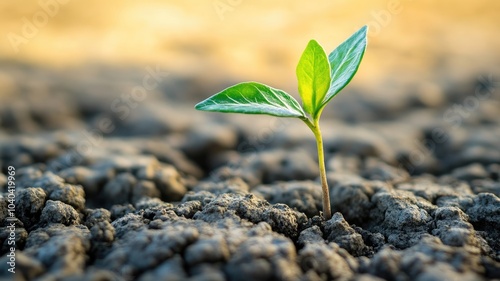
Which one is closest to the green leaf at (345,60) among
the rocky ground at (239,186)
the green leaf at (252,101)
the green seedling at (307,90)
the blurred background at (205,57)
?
the green seedling at (307,90)

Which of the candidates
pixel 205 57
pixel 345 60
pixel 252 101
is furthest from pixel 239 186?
pixel 205 57

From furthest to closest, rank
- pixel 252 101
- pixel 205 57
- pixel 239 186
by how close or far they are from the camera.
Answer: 1. pixel 205 57
2. pixel 239 186
3. pixel 252 101

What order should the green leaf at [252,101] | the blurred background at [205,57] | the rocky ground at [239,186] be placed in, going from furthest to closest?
1. the blurred background at [205,57]
2. the green leaf at [252,101]
3. the rocky ground at [239,186]

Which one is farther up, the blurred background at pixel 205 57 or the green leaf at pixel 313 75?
the blurred background at pixel 205 57

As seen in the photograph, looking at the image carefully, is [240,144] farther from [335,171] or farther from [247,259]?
[247,259]

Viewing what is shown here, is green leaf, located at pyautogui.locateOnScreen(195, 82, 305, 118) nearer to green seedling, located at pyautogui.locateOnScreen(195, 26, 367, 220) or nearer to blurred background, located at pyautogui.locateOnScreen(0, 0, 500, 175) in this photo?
green seedling, located at pyautogui.locateOnScreen(195, 26, 367, 220)

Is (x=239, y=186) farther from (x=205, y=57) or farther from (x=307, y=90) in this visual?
(x=205, y=57)

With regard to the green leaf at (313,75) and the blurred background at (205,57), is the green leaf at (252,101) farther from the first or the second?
the blurred background at (205,57)
